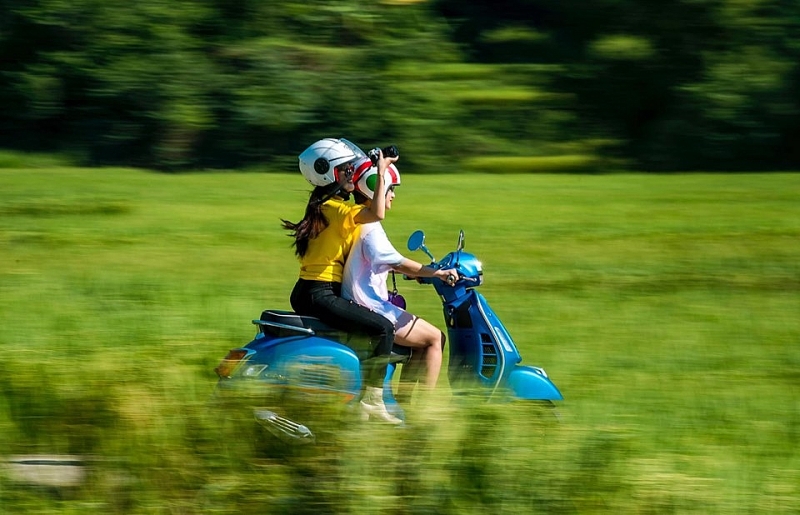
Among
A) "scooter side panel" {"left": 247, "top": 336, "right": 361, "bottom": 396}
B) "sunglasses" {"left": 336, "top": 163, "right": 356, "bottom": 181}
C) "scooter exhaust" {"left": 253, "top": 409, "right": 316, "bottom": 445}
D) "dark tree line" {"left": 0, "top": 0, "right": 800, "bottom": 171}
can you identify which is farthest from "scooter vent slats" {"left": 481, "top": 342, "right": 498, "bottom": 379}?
"dark tree line" {"left": 0, "top": 0, "right": 800, "bottom": 171}

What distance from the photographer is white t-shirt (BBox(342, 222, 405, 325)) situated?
232 inches

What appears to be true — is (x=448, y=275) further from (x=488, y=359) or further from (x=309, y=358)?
(x=309, y=358)

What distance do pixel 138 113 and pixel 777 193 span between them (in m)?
10.9

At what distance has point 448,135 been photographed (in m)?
24.1

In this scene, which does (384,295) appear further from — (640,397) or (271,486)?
(640,397)

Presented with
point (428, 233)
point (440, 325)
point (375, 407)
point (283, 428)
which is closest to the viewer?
point (283, 428)

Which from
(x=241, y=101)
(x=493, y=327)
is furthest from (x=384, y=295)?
(x=241, y=101)

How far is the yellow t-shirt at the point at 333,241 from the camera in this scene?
234 inches

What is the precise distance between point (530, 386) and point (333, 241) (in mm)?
1133

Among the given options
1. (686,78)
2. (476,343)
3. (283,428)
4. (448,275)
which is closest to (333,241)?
(448,275)

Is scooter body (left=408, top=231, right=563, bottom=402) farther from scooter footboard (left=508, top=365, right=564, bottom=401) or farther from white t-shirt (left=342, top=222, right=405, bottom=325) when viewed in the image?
white t-shirt (left=342, top=222, right=405, bottom=325)

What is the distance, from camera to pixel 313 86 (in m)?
23.4

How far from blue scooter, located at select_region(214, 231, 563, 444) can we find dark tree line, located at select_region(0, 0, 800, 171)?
16857 millimetres

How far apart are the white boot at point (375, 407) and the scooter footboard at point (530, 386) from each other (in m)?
0.86
